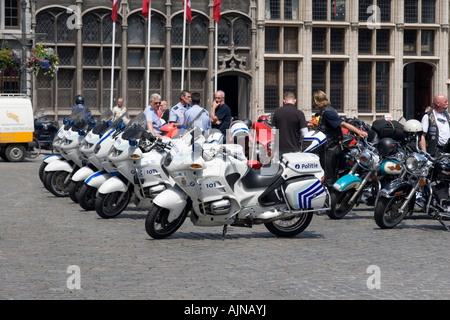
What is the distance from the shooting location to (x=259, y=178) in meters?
11.5

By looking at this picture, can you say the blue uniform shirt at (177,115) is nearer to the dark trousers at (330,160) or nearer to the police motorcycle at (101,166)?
the police motorcycle at (101,166)

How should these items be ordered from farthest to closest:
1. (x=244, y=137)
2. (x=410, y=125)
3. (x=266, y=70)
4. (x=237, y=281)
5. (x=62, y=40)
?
1. (x=266, y=70)
2. (x=62, y=40)
3. (x=410, y=125)
4. (x=244, y=137)
5. (x=237, y=281)

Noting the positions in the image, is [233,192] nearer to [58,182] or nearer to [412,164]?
[412,164]

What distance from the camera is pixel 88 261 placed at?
→ 9.62 metres

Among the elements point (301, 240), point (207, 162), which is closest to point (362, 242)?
point (301, 240)

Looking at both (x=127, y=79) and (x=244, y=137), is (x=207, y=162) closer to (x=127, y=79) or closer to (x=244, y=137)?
(x=244, y=137)

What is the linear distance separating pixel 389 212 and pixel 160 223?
317cm

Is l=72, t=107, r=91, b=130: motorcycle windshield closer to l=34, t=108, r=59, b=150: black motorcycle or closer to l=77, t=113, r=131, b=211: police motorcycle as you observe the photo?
l=77, t=113, r=131, b=211: police motorcycle

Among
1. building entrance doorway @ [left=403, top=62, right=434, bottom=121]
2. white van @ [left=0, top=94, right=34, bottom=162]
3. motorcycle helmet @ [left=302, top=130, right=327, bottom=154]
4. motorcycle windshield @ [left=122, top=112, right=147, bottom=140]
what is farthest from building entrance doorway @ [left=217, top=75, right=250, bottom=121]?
motorcycle windshield @ [left=122, top=112, right=147, bottom=140]

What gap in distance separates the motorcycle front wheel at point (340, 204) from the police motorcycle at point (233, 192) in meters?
1.90

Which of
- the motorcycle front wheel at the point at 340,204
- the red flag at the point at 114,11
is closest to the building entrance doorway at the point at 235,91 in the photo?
the red flag at the point at 114,11

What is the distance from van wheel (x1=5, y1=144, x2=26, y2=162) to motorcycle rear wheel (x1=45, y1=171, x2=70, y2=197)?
11802mm

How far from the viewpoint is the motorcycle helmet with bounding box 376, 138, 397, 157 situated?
1423 centimetres
